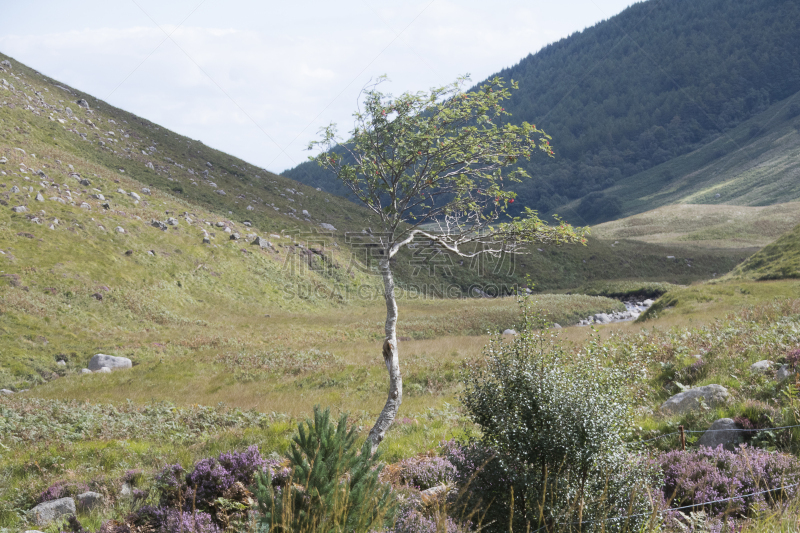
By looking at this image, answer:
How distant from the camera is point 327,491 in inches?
182

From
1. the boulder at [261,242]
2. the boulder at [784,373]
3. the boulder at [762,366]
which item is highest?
the boulder at [261,242]

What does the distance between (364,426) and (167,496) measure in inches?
214

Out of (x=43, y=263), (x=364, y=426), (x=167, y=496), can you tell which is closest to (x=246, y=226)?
(x=43, y=263)

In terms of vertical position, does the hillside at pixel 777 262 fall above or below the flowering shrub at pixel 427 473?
below

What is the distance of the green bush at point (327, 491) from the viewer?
170 inches

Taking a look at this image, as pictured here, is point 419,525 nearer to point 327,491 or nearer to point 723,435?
point 327,491

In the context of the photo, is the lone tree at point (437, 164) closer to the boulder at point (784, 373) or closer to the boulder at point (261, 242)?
the boulder at point (784, 373)

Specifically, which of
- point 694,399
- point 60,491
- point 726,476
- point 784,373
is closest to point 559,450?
point 726,476

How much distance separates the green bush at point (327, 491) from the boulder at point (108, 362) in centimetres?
2055

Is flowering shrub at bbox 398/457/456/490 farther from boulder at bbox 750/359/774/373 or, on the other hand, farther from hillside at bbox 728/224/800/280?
hillside at bbox 728/224/800/280

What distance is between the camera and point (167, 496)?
6629 mm

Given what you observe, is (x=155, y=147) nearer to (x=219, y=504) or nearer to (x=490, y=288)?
(x=490, y=288)

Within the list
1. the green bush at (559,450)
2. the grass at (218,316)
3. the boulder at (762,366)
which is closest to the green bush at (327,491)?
the green bush at (559,450)

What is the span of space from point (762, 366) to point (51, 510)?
1449cm
